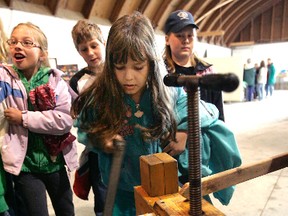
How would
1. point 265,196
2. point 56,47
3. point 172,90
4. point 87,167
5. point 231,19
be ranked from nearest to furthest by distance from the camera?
point 172,90 → point 87,167 → point 265,196 → point 56,47 → point 231,19

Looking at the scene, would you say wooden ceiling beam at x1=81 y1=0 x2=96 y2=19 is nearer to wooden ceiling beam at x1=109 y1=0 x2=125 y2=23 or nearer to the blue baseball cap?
wooden ceiling beam at x1=109 y1=0 x2=125 y2=23

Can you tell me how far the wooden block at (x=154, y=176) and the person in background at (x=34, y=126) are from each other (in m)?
Answer: 0.84

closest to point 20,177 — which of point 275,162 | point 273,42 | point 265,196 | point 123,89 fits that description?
point 123,89

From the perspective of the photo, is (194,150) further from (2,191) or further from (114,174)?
(2,191)

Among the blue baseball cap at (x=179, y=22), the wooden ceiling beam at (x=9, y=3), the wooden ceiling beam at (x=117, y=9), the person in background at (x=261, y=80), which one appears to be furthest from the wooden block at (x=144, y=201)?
the person in background at (x=261, y=80)

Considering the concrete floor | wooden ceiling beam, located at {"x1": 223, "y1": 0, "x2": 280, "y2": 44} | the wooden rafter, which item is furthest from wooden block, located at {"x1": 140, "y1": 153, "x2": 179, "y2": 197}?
wooden ceiling beam, located at {"x1": 223, "y1": 0, "x2": 280, "y2": 44}

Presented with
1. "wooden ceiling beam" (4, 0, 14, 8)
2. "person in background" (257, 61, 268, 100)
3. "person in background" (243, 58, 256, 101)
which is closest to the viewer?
"wooden ceiling beam" (4, 0, 14, 8)

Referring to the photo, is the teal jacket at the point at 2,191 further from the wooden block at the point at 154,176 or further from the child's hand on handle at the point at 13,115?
the wooden block at the point at 154,176

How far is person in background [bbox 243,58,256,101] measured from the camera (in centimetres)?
938

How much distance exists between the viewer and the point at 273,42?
1465 cm

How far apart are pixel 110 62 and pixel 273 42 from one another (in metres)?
15.9

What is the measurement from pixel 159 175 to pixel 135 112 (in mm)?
324

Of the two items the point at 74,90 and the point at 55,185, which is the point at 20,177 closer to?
the point at 55,185

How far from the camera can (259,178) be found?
277 cm
